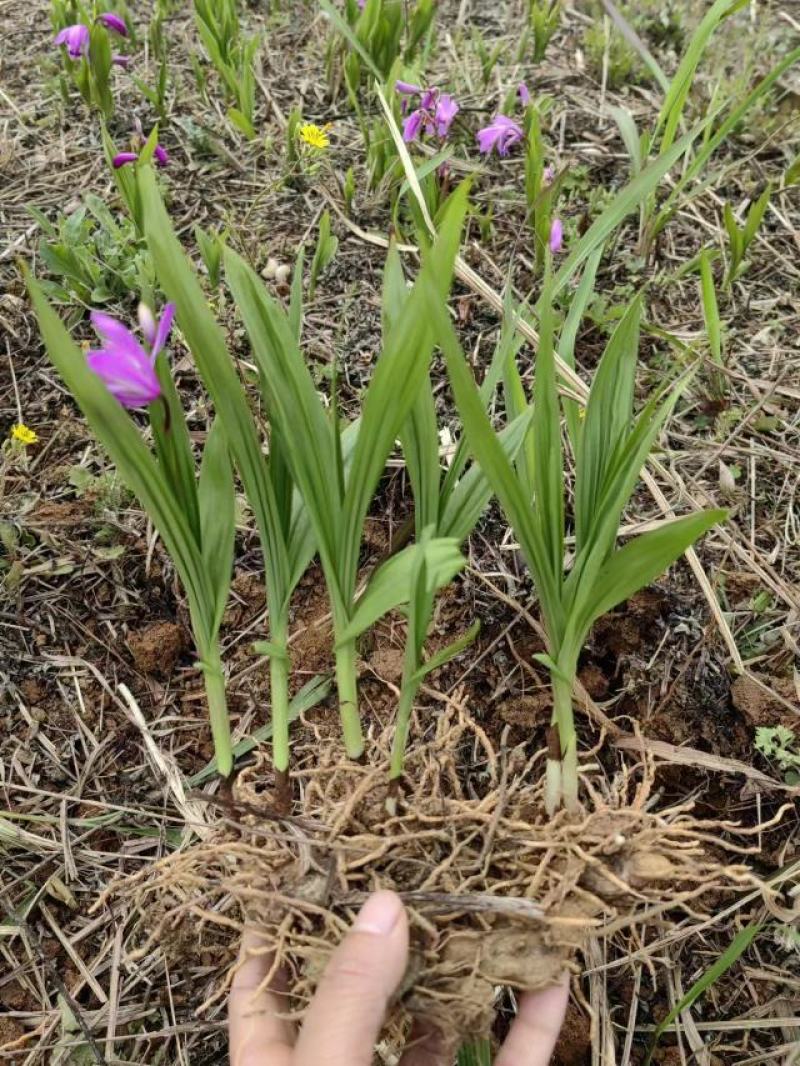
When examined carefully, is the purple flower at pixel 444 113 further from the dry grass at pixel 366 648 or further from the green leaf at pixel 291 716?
the green leaf at pixel 291 716

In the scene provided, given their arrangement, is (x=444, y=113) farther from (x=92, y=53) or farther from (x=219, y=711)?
(x=219, y=711)

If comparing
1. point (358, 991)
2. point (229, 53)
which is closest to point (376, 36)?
point (229, 53)

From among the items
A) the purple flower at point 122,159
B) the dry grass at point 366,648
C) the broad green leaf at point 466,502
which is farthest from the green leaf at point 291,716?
the purple flower at point 122,159

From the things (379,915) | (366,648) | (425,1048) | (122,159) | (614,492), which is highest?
(614,492)

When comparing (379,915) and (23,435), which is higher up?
(379,915)

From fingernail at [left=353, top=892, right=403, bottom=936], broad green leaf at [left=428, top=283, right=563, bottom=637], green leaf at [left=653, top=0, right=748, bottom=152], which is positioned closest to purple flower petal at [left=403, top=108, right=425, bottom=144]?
green leaf at [left=653, top=0, right=748, bottom=152]

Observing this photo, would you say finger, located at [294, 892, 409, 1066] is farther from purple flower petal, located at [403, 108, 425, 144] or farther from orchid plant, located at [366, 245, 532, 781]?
purple flower petal, located at [403, 108, 425, 144]
